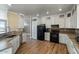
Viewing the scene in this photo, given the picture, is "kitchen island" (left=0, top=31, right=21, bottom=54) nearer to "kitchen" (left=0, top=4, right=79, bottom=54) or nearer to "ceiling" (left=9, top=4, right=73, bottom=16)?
"kitchen" (left=0, top=4, right=79, bottom=54)

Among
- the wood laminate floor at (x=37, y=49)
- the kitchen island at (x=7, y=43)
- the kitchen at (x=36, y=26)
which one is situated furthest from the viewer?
the wood laminate floor at (x=37, y=49)

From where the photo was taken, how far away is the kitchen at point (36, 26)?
2115mm

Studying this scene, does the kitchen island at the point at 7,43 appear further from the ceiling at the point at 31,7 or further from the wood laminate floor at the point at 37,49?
the ceiling at the point at 31,7

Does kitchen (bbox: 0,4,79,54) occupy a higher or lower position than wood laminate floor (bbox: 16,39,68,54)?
higher

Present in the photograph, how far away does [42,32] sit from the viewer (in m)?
6.16

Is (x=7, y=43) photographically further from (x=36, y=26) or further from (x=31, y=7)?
→ (x=36, y=26)

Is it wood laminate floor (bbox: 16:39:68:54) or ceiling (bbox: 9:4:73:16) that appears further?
wood laminate floor (bbox: 16:39:68:54)

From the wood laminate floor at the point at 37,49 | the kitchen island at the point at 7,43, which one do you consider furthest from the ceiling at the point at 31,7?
the wood laminate floor at the point at 37,49

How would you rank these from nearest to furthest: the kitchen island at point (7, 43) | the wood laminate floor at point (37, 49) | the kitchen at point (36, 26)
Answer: the kitchen island at point (7, 43)
the kitchen at point (36, 26)
the wood laminate floor at point (37, 49)

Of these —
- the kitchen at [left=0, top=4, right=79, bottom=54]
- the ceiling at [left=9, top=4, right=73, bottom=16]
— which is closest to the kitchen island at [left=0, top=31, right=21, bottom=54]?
the kitchen at [left=0, top=4, right=79, bottom=54]

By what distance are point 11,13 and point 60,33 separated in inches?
134

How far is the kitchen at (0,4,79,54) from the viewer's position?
2.12 m

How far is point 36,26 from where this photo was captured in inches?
245
